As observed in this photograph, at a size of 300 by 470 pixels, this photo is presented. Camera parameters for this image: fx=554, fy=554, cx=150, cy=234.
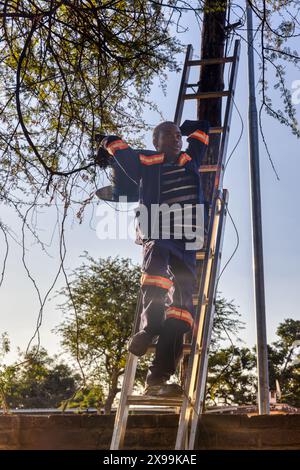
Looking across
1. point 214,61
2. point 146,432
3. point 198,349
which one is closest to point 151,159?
point 198,349

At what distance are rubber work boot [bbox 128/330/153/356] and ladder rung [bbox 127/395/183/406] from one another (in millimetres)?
325

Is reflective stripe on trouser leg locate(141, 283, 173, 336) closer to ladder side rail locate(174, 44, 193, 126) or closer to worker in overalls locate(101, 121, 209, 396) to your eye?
worker in overalls locate(101, 121, 209, 396)

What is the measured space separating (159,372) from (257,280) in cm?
500

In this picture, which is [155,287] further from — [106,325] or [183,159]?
[106,325]

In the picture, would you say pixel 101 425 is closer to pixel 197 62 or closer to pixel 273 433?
pixel 273 433

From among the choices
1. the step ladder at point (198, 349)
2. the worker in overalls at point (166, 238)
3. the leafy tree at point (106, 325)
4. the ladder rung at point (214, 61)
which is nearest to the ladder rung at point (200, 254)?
the step ladder at point (198, 349)

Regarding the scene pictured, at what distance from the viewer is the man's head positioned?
4500mm

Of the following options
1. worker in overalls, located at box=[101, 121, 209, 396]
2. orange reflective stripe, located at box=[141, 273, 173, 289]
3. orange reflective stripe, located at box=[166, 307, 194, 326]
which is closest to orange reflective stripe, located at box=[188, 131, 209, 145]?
worker in overalls, located at box=[101, 121, 209, 396]

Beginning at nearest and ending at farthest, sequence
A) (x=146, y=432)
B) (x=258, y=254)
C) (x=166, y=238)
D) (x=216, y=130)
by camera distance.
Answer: (x=146, y=432), (x=166, y=238), (x=216, y=130), (x=258, y=254)

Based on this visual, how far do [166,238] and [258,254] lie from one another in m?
5.00

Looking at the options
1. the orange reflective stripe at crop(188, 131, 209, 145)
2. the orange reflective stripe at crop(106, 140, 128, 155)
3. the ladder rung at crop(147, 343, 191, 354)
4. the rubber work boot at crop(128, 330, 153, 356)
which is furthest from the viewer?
the orange reflective stripe at crop(188, 131, 209, 145)

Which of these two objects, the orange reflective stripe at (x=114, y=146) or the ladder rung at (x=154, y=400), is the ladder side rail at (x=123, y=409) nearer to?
the ladder rung at (x=154, y=400)

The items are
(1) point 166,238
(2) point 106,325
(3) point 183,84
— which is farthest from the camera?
(2) point 106,325

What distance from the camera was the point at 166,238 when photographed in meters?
4.10
